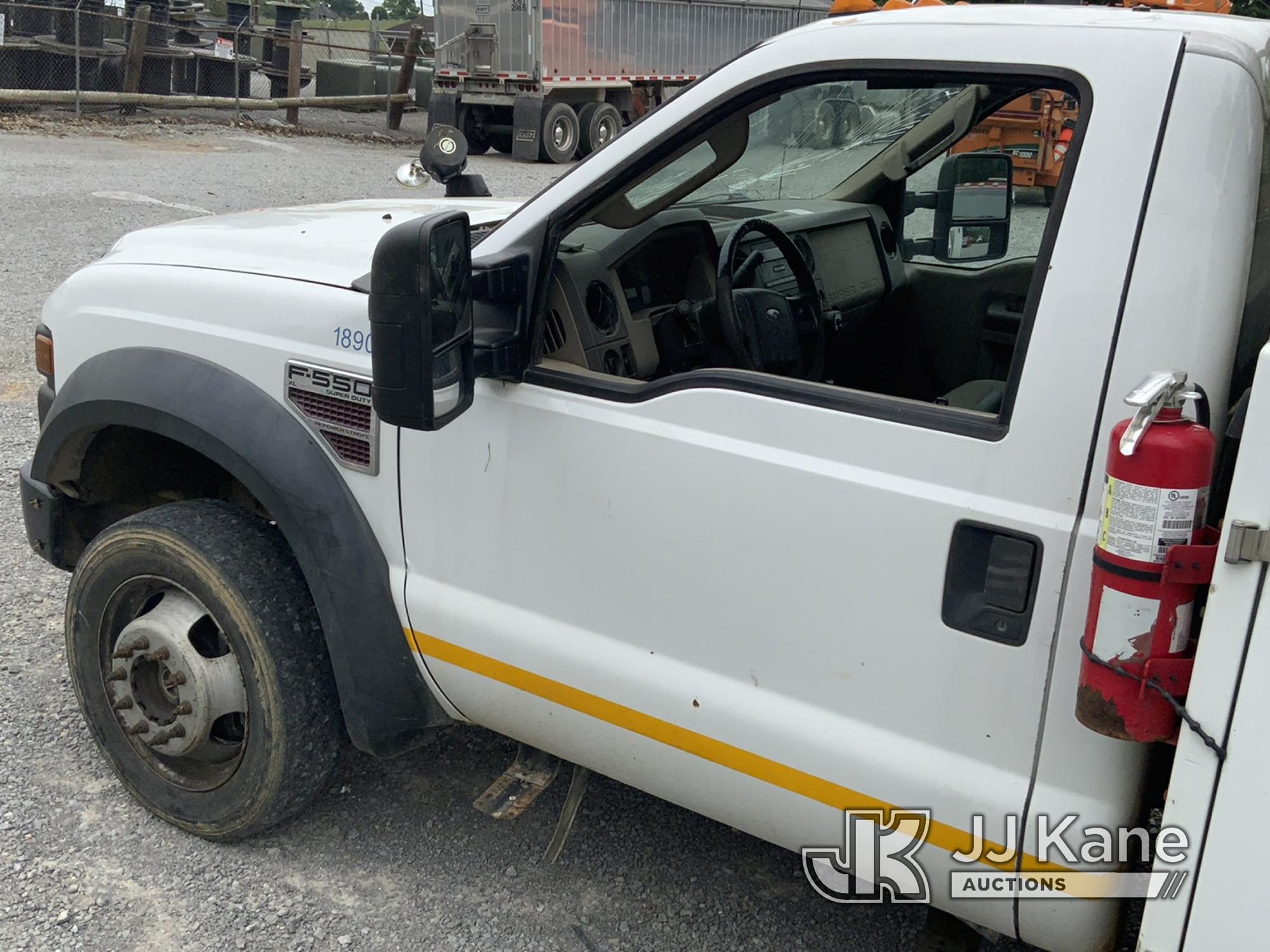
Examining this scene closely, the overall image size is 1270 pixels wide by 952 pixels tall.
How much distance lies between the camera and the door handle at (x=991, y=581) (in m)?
1.88

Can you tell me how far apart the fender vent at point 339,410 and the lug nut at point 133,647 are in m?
0.71

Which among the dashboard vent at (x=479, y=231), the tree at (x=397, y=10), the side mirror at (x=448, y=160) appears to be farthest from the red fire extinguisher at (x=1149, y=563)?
the tree at (x=397, y=10)

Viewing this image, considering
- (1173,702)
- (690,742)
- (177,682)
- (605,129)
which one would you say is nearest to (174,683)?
(177,682)

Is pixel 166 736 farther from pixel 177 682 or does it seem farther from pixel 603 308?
pixel 603 308

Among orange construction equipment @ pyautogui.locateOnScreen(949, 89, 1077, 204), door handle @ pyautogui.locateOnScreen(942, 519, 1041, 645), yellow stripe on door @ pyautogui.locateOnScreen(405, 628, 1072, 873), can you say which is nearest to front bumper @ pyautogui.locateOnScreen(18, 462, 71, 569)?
yellow stripe on door @ pyautogui.locateOnScreen(405, 628, 1072, 873)

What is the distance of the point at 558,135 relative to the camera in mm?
19703

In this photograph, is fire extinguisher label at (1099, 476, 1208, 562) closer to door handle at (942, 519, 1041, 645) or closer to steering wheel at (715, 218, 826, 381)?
door handle at (942, 519, 1041, 645)

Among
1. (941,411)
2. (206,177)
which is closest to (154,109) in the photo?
(206,177)

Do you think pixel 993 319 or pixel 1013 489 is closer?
pixel 1013 489

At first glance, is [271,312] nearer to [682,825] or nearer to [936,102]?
[682,825]

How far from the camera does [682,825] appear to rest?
10.4 ft

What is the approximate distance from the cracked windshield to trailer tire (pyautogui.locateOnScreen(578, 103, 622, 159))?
16.8 m

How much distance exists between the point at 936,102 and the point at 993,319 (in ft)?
2.06

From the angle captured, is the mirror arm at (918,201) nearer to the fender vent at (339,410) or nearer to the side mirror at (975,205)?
the side mirror at (975,205)
